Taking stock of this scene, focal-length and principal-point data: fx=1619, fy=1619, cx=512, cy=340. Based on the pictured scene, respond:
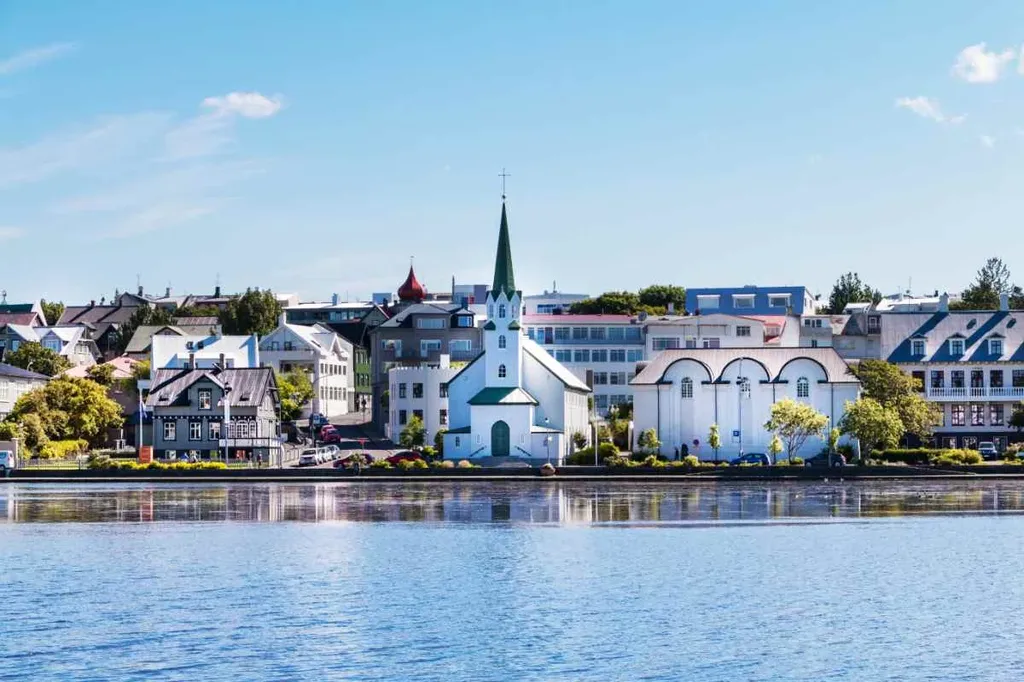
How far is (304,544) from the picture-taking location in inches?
2330

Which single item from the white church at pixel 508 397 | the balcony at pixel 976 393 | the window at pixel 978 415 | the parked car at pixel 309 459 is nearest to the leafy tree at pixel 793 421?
the white church at pixel 508 397

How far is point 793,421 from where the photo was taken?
10381 centimetres

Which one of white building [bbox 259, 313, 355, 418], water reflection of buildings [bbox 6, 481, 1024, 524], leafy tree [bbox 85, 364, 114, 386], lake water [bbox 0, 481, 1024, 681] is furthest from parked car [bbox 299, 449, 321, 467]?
white building [bbox 259, 313, 355, 418]

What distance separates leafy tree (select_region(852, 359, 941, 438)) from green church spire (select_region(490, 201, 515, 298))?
25.2 meters

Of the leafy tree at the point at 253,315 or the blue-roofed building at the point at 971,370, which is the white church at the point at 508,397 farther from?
the leafy tree at the point at 253,315

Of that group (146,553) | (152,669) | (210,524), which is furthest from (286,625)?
(210,524)

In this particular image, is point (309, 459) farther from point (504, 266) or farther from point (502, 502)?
point (502, 502)

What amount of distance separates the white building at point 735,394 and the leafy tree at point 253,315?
81239 millimetres

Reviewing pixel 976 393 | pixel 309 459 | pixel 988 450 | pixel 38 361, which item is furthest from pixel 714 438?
pixel 38 361

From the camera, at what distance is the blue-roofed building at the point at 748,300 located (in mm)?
167875

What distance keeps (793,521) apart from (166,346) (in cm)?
8336

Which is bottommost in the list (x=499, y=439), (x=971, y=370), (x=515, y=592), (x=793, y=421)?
(x=515, y=592)

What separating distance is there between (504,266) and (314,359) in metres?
39.8

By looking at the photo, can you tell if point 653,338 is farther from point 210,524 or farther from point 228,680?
point 228,680
